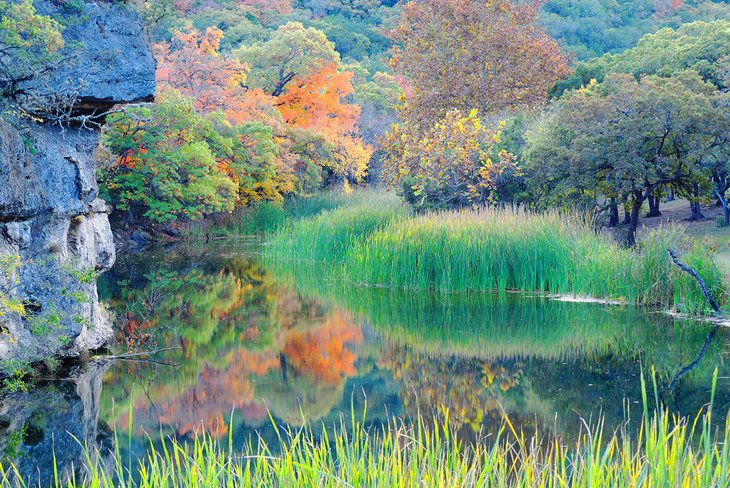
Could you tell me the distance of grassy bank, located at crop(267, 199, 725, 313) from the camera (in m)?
9.67

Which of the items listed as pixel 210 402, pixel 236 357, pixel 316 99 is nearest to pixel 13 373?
pixel 210 402

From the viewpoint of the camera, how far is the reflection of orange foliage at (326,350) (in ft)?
25.6

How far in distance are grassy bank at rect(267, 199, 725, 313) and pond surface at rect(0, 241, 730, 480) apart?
39 centimetres

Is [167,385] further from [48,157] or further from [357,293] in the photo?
[357,293]

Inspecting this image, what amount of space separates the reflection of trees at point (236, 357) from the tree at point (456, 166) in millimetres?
3762

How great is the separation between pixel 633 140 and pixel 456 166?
12.4 feet

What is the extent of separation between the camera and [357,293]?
12.5 m

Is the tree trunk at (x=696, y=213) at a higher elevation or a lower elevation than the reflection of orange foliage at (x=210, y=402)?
higher

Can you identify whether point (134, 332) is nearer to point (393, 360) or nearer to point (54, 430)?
point (393, 360)

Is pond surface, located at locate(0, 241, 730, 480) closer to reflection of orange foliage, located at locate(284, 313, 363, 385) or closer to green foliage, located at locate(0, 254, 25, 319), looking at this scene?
reflection of orange foliage, located at locate(284, 313, 363, 385)

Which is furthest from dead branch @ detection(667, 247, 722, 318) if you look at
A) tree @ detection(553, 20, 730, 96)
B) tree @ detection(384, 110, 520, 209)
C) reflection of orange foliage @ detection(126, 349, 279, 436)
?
tree @ detection(553, 20, 730, 96)

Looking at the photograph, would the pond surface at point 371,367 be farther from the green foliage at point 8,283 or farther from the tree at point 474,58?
the tree at point 474,58

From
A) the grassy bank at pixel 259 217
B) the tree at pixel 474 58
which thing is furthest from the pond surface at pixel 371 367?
the grassy bank at pixel 259 217

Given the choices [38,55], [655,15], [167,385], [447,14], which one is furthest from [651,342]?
[655,15]
